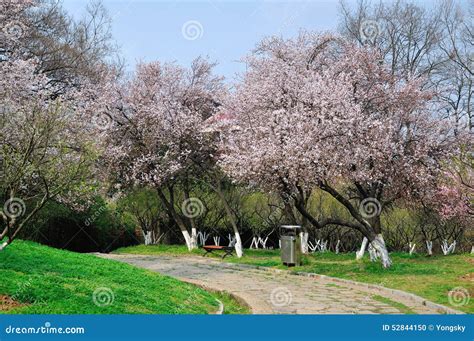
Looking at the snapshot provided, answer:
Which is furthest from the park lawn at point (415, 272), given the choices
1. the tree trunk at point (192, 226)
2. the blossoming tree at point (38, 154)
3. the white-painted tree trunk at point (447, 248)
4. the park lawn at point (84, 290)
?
the blossoming tree at point (38, 154)

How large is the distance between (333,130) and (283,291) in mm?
6780

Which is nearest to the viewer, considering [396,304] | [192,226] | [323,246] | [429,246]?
[396,304]

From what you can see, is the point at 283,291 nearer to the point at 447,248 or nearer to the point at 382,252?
the point at 382,252

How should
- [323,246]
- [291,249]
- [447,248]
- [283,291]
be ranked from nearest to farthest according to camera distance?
[283,291]
[291,249]
[447,248]
[323,246]

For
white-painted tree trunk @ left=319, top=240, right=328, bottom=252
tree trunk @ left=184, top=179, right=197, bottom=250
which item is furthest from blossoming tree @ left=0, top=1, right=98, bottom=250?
white-painted tree trunk @ left=319, top=240, right=328, bottom=252

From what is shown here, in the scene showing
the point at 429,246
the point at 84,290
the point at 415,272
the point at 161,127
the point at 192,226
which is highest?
the point at 161,127

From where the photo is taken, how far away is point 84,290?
10.1 metres

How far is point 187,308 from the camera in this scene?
34.3 feet

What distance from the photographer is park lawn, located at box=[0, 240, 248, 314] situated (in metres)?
9.00

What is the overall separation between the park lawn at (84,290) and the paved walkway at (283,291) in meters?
0.87

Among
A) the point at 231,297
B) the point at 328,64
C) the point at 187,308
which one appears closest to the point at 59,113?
the point at 187,308

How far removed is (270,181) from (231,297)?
6.60m

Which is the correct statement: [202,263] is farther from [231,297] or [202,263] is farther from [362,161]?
[231,297]

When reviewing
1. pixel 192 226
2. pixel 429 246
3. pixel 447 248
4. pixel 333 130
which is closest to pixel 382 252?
pixel 333 130
